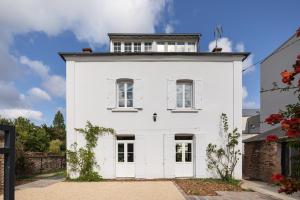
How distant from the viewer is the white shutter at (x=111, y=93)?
645 inches

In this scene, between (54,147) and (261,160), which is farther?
(54,147)

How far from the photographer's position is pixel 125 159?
1645cm

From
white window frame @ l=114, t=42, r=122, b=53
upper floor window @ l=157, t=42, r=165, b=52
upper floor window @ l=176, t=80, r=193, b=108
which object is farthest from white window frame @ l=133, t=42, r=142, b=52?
upper floor window @ l=176, t=80, r=193, b=108

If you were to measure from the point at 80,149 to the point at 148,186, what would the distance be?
4191 mm

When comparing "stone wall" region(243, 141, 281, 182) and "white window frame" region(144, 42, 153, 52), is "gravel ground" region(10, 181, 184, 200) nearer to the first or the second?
"stone wall" region(243, 141, 281, 182)

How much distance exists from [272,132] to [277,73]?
584cm

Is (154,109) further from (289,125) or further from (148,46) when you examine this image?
(289,125)

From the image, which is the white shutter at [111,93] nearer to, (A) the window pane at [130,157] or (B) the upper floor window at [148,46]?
(A) the window pane at [130,157]

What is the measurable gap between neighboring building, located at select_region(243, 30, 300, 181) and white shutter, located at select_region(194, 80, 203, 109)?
3.23 m

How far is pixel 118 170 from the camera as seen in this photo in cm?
1638

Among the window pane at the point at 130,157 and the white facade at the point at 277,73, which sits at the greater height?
the white facade at the point at 277,73

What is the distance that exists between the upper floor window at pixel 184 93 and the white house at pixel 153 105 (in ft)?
0.16

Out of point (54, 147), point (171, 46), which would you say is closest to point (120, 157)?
point (171, 46)

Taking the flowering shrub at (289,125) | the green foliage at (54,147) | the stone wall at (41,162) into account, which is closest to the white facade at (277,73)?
the stone wall at (41,162)
